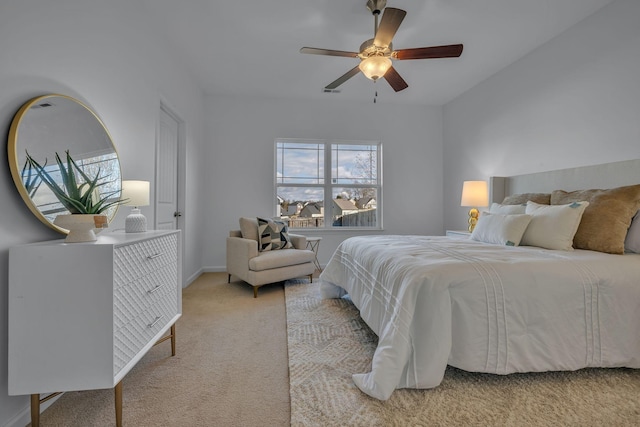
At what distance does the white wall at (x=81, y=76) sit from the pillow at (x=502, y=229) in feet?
9.69

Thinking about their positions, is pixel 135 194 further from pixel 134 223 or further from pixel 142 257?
pixel 142 257

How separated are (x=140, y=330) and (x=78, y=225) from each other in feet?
1.90

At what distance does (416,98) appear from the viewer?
4.84m

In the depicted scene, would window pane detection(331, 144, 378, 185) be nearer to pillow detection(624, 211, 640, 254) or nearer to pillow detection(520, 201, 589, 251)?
pillow detection(520, 201, 589, 251)

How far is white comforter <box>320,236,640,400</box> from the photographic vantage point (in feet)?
5.02

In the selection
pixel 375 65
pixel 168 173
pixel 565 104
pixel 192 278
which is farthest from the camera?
pixel 192 278

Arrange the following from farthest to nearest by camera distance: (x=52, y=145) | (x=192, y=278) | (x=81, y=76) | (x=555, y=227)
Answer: (x=192, y=278)
(x=555, y=227)
(x=81, y=76)
(x=52, y=145)

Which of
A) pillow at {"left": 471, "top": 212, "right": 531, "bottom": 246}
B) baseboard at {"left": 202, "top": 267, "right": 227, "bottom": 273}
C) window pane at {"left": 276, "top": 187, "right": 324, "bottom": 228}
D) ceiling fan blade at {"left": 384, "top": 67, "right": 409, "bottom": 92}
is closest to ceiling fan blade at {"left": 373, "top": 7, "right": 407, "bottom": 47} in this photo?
ceiling fan blade at {"left": 384, "top": 67, "right": 409, "bottom": 92}

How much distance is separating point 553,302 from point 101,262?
2.19 m

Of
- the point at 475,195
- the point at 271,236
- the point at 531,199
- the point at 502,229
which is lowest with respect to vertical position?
the point at 271,236

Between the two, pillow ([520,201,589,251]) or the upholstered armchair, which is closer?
pillow ([520,201,589,251])

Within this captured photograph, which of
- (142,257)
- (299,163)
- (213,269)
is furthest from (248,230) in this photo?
(142,257)

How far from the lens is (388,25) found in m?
2.09

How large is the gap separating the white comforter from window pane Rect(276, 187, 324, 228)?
3287mm
